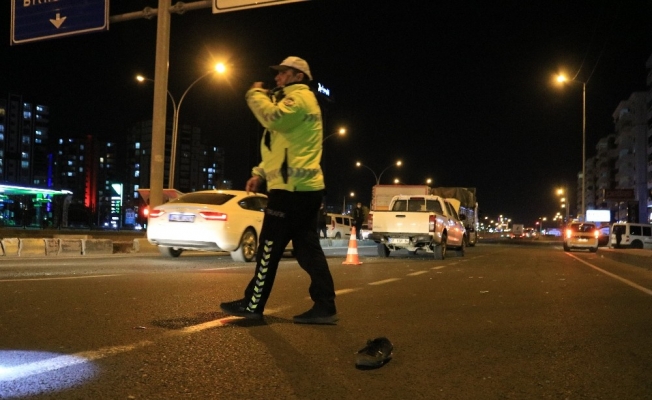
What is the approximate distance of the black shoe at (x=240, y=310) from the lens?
4.87 metres

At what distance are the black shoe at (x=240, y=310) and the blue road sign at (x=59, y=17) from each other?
1127 cm

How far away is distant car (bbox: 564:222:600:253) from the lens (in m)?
32.8

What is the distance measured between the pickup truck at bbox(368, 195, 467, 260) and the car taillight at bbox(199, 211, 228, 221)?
580 centimetres

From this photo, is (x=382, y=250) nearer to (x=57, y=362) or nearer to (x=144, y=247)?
(x=144, y=247)

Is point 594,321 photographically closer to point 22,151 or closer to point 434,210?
point 434,210

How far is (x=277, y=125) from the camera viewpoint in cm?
456

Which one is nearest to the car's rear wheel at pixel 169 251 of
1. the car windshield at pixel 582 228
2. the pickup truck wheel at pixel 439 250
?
the pickup truck wheel at pixel 439 250

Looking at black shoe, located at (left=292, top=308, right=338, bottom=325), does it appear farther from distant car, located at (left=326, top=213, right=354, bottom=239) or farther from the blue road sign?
distant car, located at (left=326, top=213, right=354, bottom=239)

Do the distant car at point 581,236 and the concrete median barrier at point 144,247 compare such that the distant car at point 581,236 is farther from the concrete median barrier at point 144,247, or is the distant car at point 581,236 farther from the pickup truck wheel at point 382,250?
the concrete median barrier at point 144,247

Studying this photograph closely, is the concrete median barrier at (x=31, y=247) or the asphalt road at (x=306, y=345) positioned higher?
the concrete median barrier at (x=31, y=247)

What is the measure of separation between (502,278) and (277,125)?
679 centimetres

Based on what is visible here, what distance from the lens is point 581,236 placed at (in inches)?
1298

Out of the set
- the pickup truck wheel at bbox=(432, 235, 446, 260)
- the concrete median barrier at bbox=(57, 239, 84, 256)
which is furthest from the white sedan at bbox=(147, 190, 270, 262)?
the pickup truck wheel at bbox=(432, 235, 446, 260)

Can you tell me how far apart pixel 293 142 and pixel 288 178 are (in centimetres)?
28
